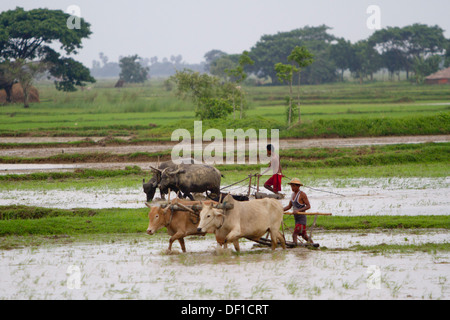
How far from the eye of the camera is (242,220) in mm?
9711

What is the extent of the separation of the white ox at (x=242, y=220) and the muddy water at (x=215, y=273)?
38 centimetres

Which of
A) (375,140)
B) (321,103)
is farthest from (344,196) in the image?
(321,103)

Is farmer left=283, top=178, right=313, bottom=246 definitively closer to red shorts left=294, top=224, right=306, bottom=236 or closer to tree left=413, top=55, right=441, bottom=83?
red shorts left=294, top=224, right=306, bottom=236

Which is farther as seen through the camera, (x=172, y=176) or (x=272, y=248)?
(x=172, y=176)

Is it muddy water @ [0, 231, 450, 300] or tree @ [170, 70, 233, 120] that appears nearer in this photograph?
muddy water @ [0, 231, 450, 300]

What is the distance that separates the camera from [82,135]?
30.5 meters

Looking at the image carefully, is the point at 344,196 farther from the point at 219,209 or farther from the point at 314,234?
the point at 219,209

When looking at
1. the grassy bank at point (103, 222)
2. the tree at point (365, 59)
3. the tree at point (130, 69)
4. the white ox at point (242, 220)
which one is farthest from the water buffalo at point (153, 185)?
the tree at point (130, 69)

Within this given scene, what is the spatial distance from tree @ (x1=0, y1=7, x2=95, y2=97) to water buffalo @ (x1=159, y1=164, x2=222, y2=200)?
35.3 metres

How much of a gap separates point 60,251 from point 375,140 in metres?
19.0

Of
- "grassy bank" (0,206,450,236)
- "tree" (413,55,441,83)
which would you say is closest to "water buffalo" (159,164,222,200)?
"grassy bank" (0,206,450,236)

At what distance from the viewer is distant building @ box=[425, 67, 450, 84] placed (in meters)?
63.3

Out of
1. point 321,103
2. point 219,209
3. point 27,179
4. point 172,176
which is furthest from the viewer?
point 321,103

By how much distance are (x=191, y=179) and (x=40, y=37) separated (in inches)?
1493
